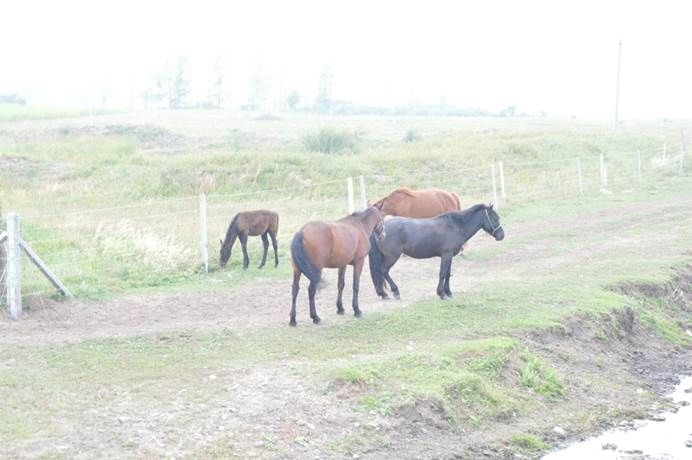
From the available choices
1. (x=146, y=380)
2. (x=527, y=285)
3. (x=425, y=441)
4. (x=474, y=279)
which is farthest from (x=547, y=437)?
(x=474, y=279)

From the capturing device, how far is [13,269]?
469 inches

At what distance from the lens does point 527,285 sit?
14234 mm

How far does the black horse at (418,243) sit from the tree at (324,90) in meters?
93.3

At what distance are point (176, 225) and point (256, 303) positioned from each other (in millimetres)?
5722

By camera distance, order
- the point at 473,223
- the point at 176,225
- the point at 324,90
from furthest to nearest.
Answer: the point at 324,90 < the point at 176,225 < the point at 473,223

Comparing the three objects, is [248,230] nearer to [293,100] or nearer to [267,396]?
[267,396]

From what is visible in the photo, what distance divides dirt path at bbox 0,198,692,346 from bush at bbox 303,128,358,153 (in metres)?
18.5

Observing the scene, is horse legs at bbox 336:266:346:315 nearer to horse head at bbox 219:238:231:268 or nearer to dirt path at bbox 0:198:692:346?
dirt path at bbox 0:198:692:346

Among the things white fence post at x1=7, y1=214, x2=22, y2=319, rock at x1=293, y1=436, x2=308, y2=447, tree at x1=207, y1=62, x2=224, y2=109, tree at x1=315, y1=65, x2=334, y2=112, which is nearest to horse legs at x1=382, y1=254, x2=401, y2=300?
white fence post at x1=7, y1=214, x2=22, y2=319

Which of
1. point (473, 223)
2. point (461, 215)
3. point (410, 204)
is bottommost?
point (410, 204)

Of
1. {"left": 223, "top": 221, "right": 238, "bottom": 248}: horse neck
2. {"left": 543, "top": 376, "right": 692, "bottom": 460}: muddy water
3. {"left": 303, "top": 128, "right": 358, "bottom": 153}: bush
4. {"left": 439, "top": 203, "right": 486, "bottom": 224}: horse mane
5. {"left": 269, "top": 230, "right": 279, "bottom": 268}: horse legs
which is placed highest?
{"left": 439, "top": 203, "right": 486, "bottom": 224}: horse mane

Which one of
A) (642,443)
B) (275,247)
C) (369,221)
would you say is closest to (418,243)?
(369,221)

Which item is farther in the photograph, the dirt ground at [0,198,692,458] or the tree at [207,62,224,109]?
the tree at [207,62,224,109]

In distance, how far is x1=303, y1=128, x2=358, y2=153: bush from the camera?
37312 millimetres
